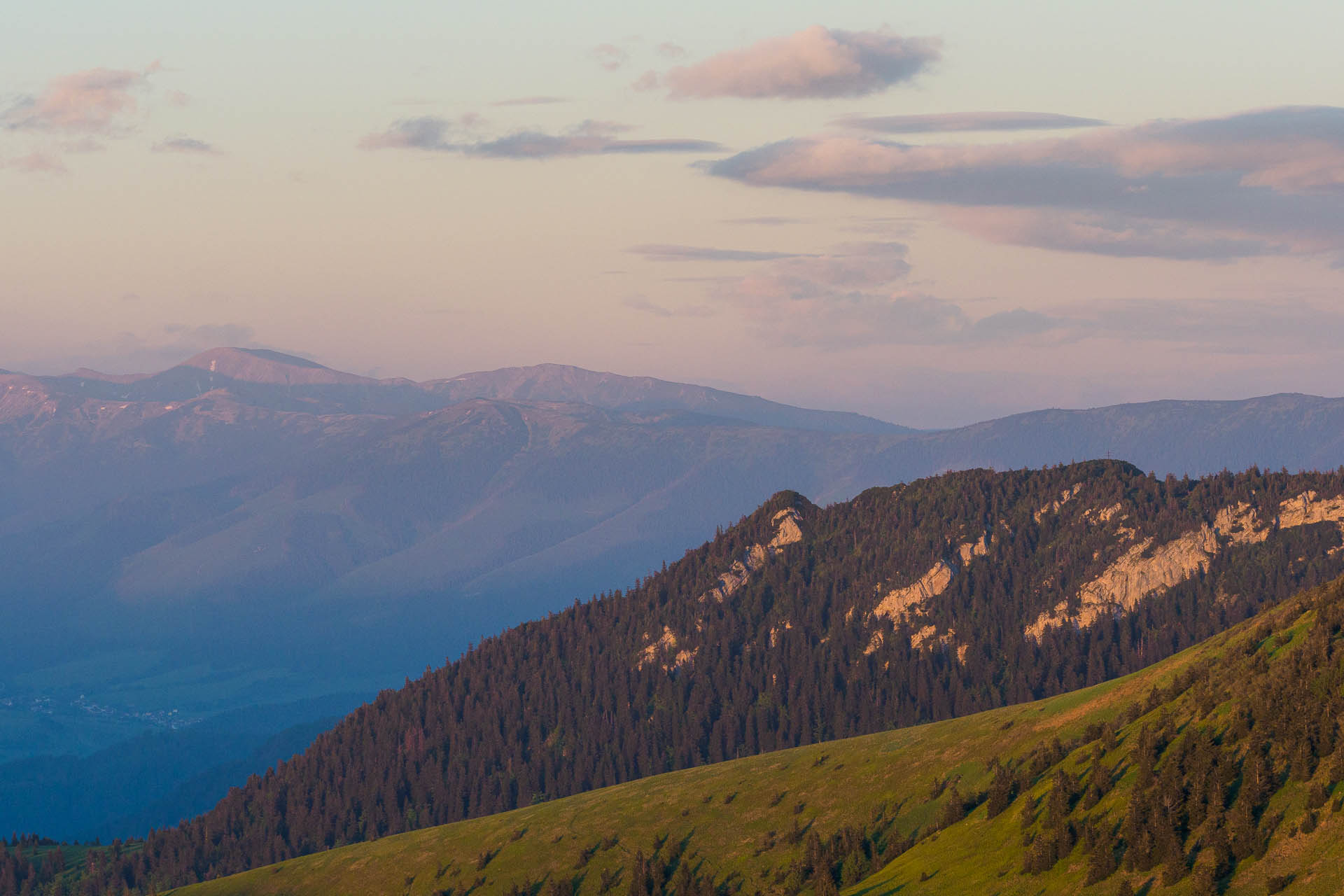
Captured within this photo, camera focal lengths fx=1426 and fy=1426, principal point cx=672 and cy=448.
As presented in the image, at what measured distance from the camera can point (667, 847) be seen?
199250 millimetres

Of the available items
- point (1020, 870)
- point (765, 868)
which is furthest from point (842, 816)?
point (1020, 870)

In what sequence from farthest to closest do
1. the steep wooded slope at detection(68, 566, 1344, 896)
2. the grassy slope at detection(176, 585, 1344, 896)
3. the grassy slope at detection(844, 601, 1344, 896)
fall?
the steep wooded slope at detection(68, 566, 1344, 896)
the grassy slope at detection(176, 585, 1344, 896)
the grassy slope at detection(844, 601, 1344, 896)

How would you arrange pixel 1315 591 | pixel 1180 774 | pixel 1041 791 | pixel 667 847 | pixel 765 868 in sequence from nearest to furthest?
pixel 1180 774, pixel 1041 791, pixel 1315 591, pixel 765 868, pixel 667 847

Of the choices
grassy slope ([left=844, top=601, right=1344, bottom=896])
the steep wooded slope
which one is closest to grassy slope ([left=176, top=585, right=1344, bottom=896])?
grassy slope ([left=844, top=601, right=1344, bottom=896])

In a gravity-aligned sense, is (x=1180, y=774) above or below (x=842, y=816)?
above

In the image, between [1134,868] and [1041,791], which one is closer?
[1134,868]

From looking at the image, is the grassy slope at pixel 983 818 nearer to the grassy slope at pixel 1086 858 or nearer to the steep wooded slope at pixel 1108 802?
the grassy slope at pixel 1086 858

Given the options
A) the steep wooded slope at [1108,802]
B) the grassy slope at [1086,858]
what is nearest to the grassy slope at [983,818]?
the grassy slope at [1086,858]

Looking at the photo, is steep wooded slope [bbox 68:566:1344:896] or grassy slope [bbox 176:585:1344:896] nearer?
grassy slope [bbox 176:585:1344:896]

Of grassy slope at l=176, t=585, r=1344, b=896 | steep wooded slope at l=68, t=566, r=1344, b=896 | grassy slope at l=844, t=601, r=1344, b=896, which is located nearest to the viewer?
grassy slope at l=844, t=601, r=1344, b=896

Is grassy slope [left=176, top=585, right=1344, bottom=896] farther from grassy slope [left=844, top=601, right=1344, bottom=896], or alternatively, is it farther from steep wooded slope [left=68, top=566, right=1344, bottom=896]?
steep wooded slope [left=68, top=566, right=1344, bottom=896]

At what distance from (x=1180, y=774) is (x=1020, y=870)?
16304 mm

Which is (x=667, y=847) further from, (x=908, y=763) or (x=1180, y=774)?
(x=1180, y=774)

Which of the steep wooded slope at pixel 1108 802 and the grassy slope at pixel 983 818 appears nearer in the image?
the grassy slope at pixel 983 818
